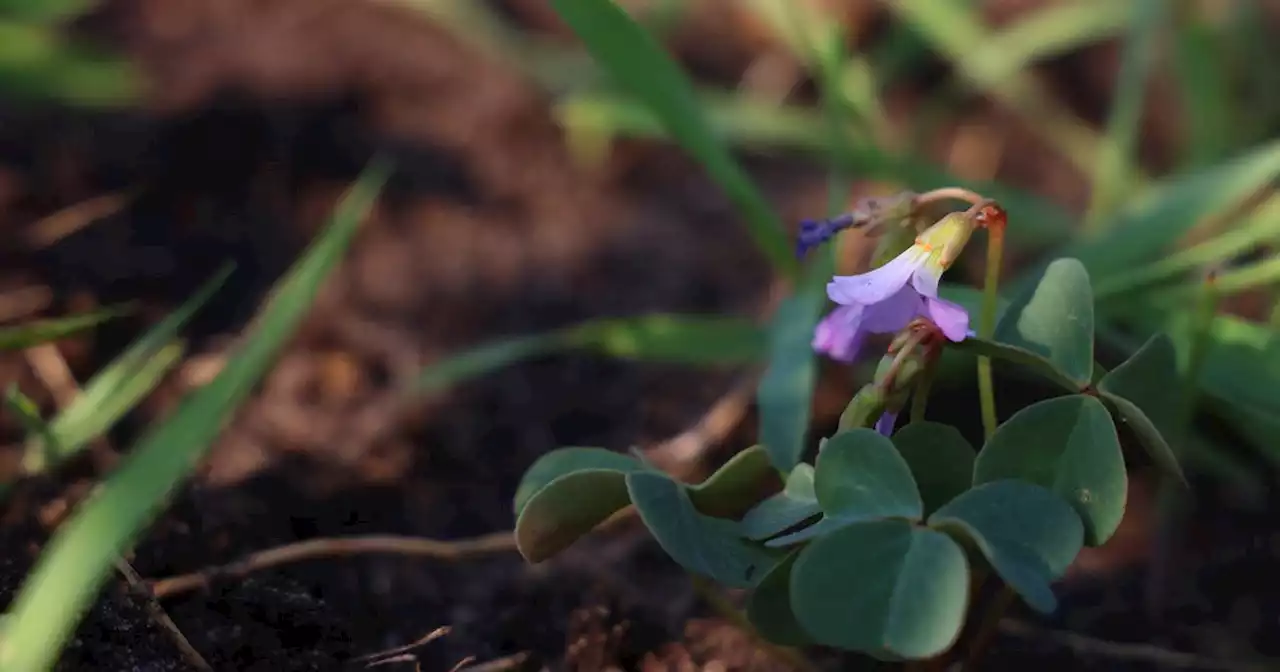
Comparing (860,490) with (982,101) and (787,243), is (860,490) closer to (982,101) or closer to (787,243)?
(787,243)

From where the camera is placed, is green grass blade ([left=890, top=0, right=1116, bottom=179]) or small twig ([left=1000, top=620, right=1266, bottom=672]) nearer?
small twig ([left=1000, top=620, right=1266, bottom=672])

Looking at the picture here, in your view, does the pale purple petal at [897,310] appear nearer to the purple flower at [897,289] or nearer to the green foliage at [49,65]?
the purple flower at [897,289]

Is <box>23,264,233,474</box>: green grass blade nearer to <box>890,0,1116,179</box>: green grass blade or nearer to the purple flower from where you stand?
the purple flower

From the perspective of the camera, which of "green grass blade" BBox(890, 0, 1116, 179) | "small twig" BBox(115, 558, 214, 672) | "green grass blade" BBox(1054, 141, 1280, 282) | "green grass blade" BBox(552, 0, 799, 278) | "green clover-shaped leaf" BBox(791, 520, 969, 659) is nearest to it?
"green clover-shaped leaf" BBox(791, 520, 969, 659)

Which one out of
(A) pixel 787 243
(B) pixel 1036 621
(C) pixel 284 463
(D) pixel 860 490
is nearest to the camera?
(D) pixel 860 490

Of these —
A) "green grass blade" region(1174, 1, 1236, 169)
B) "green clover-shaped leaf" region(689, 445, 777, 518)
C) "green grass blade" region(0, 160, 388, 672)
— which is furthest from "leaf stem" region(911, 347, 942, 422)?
"green grass blade" region(1174, 1, 1236, 169)

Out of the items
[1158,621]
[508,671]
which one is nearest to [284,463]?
[508,671]

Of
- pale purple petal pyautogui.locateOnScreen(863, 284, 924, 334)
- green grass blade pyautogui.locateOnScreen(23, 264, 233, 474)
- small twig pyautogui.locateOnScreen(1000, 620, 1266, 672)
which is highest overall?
pale purple petal pyautogui.locateOnScreen(863, 284, 924, 334)

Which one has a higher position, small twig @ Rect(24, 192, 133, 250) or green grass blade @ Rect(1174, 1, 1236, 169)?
green grass blade @ Rect(1174, 1, 1236, 169)

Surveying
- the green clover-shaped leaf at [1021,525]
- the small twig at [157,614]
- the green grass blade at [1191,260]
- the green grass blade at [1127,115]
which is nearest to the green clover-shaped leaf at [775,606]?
the green clover-shaped leaf at [1021,525]
